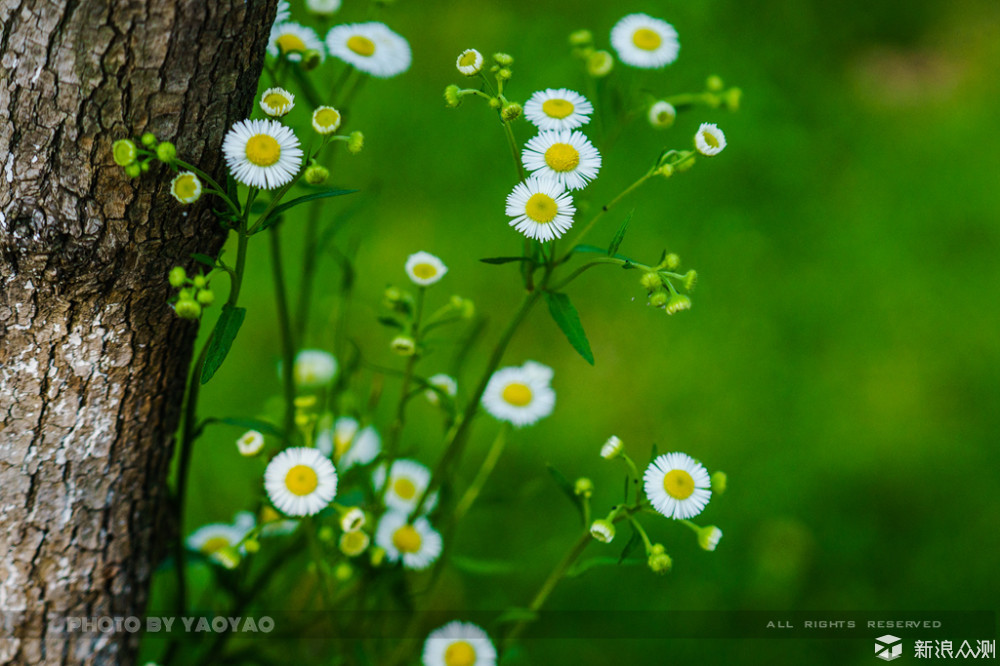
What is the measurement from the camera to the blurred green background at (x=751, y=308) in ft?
5.38

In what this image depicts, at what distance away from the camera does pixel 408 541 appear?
106 cm

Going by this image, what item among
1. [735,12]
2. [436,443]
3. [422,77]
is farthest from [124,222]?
[735,12]

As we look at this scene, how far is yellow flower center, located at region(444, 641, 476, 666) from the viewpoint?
3.45ft

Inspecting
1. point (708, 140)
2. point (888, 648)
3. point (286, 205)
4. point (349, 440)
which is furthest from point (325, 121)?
point (888, 648)

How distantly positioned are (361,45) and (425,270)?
0.30 meters

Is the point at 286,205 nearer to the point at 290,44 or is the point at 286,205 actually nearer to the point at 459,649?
the point at 290,44

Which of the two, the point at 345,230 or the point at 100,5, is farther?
the point at 345,230

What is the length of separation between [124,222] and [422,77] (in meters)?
1.60

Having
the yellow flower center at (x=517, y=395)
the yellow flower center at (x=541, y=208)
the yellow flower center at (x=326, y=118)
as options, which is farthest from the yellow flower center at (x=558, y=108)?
the yellow flower center at (x=517, y=395)

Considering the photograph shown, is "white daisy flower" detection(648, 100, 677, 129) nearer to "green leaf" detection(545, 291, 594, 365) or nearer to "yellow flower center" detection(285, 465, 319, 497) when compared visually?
"green leaf" detection(545, 291, 594, 365)

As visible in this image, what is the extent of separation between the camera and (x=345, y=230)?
196 centimetres

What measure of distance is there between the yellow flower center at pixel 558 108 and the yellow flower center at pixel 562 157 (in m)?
0.05

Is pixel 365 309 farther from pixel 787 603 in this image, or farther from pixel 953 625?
pixel 953 625

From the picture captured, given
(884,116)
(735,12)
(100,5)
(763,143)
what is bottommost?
(100,5)
